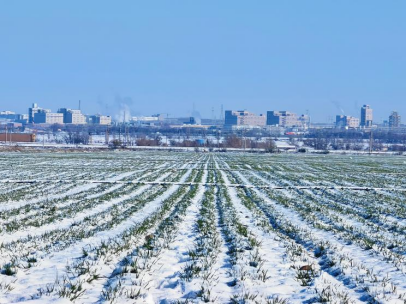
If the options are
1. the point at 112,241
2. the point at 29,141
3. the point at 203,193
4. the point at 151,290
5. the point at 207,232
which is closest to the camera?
the point at 151,290

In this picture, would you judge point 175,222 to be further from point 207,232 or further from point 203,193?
point 203,193

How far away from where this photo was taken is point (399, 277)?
8812 millimetres

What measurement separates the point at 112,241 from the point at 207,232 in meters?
2.71

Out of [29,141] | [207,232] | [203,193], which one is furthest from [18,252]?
[29,141]

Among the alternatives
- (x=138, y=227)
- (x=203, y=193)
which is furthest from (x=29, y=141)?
(x=138, y=227)

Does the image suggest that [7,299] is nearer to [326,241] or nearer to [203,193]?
[326,241]

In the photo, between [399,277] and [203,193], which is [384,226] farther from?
[203,193]

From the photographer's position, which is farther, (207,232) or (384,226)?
(384,226)

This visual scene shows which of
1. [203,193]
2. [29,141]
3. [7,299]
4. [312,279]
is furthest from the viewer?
[29,141]

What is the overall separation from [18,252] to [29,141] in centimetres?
16358

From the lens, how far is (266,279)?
8.54 m

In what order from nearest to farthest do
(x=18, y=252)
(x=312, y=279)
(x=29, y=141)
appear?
(x=312, y=279), (x=18, y=252), (x=29, y=141)

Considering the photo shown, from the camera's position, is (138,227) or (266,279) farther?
(138,227)

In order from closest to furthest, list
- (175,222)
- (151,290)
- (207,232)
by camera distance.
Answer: (151,290) < (207,232) < (175,222)
